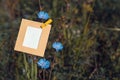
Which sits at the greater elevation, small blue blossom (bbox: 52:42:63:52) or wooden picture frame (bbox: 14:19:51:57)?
wooden picture frame (bbox: 14:19:51:57)

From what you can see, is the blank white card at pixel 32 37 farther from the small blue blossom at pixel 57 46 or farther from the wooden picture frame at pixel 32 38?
the small blue blossom at pixel 57 46

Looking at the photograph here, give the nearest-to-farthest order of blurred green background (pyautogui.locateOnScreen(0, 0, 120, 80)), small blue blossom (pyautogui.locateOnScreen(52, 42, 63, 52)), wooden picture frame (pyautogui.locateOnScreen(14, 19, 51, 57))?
wooden picture frame (pyautogui.locateOnScreen(14, 19, 51, 57)) < small blue blossom (pyautogui.locateOnScreen(52, 42, 63, 52)) < blurred green background (pyautogui.locateOnScreen(0, 0, 120, 80))

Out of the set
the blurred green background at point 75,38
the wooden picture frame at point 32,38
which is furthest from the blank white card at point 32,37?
the blurred green background at point 75,38

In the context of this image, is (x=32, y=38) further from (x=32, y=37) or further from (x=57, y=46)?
(x=57, y=46)

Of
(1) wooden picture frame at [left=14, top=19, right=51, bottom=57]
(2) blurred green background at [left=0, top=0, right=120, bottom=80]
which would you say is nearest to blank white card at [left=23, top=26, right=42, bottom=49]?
(1) wooden picture frame at [left=14, top=19, right=51, bottom=57]

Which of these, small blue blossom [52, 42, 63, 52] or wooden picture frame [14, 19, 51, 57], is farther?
small blue blossom [52, 42, 63, 52]

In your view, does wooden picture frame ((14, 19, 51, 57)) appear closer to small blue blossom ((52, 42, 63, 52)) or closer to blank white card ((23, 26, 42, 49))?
blank white card ((23, 26, 42, 49))

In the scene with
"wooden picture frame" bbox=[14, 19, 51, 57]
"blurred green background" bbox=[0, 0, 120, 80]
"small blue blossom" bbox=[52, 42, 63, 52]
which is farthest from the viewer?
"blurred green background" bbox=[0, 0, 120, 80]

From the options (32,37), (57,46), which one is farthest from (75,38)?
(32,37)
